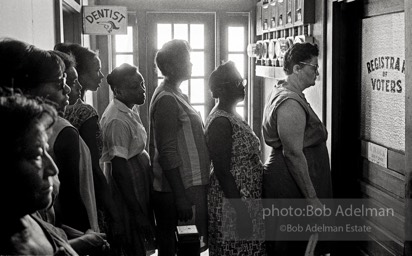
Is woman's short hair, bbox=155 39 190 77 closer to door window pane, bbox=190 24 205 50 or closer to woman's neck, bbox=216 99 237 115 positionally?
woman's neck, bbox=216 99 237 115

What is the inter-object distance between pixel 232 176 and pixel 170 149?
0.35 metres

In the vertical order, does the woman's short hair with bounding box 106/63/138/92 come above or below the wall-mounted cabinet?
below

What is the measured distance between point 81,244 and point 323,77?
2.37 metres

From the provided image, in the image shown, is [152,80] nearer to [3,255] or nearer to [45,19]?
[45,19]

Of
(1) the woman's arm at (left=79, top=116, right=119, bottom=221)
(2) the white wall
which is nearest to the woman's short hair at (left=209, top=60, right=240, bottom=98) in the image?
(1) the woman's arm at (left=79, top=116, right=119, bottom=221)

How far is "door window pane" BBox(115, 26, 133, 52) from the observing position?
5.63 m

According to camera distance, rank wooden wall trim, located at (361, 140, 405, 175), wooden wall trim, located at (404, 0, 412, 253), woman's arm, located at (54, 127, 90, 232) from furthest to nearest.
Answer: wooden wall trim, located at (361, 140, 405, 175) → wooden wall trim, located at (404, 0, 412, 253) → woman's arm, located at (54, 127, 90, 232)

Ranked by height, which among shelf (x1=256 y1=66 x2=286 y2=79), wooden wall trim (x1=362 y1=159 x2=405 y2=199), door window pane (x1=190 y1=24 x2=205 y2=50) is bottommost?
wooden wall trim (x1=362 y1=159 x2=405 y2=199)

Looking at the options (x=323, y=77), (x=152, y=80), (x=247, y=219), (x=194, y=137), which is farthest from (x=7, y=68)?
(x=152, y=80)

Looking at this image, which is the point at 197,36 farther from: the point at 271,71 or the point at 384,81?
the point at 384,81

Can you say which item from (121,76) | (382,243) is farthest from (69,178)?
(382,243)

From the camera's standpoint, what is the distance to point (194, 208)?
2.72 meters

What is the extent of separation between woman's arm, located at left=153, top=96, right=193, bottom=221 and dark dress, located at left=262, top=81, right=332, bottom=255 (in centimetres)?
48

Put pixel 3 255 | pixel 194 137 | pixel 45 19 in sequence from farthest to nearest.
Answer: pixel 45 19 < pixel 194 137 < pixel 3 255
